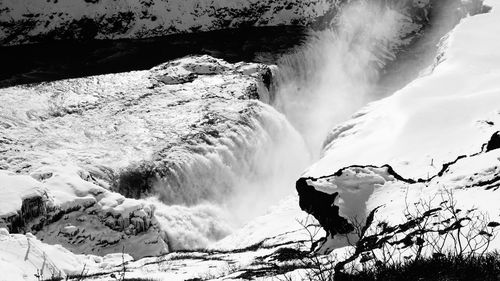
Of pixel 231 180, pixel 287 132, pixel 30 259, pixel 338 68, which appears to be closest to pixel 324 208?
pixel 30 259

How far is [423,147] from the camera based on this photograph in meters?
20.2

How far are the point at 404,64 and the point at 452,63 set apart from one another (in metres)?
17.4

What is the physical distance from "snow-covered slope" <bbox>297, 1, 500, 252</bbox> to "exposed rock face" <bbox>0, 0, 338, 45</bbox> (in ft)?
49.0

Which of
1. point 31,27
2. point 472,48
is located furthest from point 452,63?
point 31,27

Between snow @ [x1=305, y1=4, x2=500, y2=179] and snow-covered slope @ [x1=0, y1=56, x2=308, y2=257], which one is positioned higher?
snow @ [x1=305, y1=4, x2=500, y2=179]

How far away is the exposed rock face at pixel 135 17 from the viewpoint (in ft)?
137

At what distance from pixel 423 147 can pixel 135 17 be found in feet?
102

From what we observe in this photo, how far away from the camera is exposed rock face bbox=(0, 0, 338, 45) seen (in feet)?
137

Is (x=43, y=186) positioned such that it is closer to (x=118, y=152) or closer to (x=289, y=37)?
(x=118, y=152)

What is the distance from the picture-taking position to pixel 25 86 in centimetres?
3095

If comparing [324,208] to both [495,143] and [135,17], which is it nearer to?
[495,143]

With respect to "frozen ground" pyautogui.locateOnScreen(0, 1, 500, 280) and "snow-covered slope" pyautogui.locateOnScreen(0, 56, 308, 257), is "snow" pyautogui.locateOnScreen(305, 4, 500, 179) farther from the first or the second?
"snow-covered slope" pyautogui.locateOnScreen(0, 56, 308, 257)

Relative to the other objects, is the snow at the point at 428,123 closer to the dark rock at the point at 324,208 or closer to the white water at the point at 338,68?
the dark rock at the point at 324,208

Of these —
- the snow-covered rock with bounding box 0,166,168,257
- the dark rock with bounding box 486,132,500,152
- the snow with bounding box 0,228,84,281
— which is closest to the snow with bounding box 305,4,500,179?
the dark rock with bounding box 486,132,500,152
